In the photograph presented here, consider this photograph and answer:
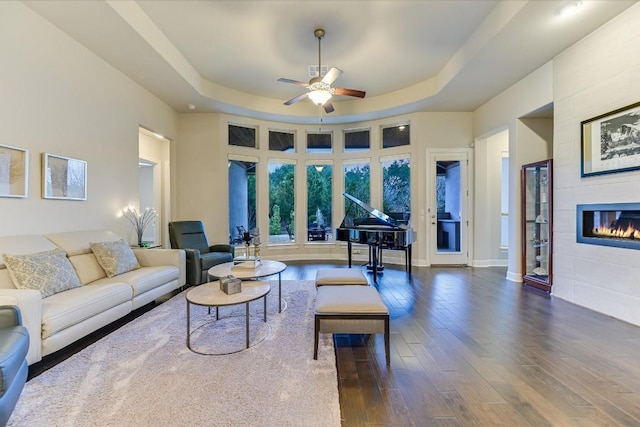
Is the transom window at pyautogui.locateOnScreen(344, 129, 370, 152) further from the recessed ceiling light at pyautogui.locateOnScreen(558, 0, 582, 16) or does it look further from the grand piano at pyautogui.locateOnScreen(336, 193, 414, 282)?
the recessed ceiling light at pyautogui.locateOnScreen(558, 0, 582, 16)

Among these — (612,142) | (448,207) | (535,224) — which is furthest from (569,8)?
(448,207)

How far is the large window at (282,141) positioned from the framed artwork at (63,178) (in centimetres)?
390

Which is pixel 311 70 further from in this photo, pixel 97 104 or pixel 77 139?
pixel 77 139

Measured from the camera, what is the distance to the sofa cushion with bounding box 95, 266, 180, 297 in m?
3.28

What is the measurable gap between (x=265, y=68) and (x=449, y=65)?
10.0 ft

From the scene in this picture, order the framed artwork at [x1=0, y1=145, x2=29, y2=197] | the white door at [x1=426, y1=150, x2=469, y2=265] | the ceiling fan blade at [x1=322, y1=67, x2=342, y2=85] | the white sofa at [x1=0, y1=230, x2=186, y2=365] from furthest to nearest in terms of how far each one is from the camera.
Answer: the white door at [x1=426, y1=150, x2=469, y2=265] < the ceiling fan blade at [x1=322, y1=67, x2=342, y2=85] < the framed artwork at [x1=0, y1=145, x2=29, y2=197] < the white sofa at [x1=0, y1=230, x2=186, y2=365]

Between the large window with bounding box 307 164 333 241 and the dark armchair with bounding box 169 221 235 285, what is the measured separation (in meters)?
2.45

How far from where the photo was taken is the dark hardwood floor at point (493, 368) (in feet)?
5.81

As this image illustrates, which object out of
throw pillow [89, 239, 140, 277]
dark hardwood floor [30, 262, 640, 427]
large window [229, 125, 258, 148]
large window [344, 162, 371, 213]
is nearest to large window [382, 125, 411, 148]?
large window [344, 162, 371, 213]

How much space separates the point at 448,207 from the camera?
6.39 m

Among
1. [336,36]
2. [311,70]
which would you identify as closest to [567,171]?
[336,36]

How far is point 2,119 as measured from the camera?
2801 millimetres

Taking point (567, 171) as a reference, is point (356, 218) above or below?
below

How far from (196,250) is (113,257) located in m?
1.20
